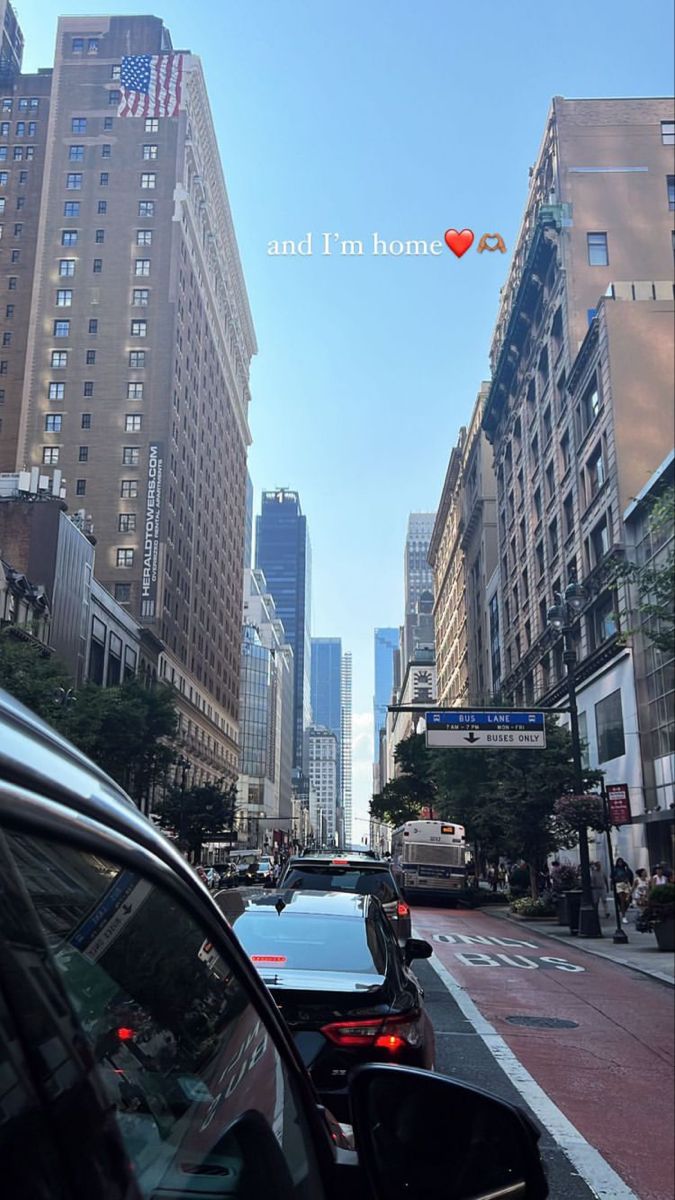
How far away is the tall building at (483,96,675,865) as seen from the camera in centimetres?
4319

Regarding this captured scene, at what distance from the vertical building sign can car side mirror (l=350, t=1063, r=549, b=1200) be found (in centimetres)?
7566

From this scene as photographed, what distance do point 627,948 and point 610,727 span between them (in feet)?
74.8

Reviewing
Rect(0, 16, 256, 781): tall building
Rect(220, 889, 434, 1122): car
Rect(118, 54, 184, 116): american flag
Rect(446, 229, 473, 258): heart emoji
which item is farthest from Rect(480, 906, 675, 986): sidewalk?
Rect(118, 54, 184, 116): american flag

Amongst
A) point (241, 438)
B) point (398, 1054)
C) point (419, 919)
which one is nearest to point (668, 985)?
point (398, 1054)

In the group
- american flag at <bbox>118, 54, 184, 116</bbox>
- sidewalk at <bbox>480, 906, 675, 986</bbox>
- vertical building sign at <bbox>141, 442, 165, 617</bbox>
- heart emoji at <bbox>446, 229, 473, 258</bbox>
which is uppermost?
american flag at <bbox>118, 54, 184, 116</bbox>

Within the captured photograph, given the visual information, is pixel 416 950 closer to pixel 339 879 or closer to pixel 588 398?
pixel 339 879

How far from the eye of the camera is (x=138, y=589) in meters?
77.1

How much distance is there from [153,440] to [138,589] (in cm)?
1312

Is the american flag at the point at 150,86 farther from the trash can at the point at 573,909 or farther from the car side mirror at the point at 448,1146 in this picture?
the car side mirror at the point at 448,1146

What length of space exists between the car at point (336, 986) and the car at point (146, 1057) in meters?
3.92

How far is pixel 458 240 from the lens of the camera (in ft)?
103

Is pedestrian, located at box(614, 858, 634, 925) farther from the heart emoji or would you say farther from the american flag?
the american flag

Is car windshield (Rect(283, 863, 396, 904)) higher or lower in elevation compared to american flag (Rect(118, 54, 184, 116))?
lower

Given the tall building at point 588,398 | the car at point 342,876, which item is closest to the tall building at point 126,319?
the tall building at point 588,398
